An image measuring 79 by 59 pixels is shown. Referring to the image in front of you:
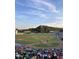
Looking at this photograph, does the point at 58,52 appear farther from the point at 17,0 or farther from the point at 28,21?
the point at 17,0

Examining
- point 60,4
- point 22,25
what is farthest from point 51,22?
point 22,25

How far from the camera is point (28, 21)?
154 cm

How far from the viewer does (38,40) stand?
1.53 metres

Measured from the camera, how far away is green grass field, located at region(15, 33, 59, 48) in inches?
59.9

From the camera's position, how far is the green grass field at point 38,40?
1521mm

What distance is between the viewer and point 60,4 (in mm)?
1520

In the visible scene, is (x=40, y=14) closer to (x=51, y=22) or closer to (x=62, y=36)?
(x=51, y=22)
